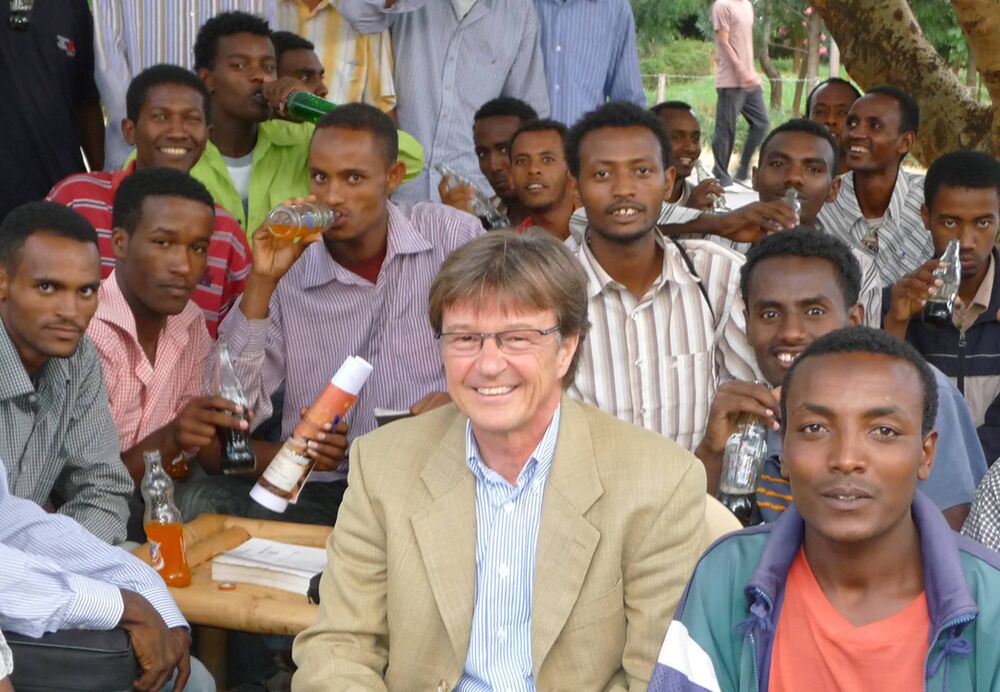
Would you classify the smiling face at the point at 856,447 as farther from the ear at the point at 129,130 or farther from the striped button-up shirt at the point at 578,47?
the striped button-up shirt at the point at 578,47

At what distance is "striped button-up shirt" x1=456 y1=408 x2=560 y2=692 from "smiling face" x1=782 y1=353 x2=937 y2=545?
0.55 m

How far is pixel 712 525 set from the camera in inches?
106

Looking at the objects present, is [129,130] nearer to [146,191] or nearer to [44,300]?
[146,191]

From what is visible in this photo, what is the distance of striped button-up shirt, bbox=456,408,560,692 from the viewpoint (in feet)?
8.40

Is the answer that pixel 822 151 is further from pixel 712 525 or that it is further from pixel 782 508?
pixel 712 525

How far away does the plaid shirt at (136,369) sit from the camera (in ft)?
13.1

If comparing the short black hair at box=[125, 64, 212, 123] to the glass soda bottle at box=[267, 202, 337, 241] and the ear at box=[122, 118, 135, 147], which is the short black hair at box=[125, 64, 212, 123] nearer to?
the ear at box=[122, 118, 135, 147]

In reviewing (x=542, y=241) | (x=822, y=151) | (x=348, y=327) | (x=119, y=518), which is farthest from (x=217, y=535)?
(x=822, y=151)

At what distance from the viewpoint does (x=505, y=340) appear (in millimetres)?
2576

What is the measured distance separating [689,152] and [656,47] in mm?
13343

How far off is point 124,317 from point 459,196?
172cm

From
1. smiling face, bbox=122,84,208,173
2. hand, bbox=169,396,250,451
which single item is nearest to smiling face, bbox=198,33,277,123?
smiling face, bbox=122,84,208,173

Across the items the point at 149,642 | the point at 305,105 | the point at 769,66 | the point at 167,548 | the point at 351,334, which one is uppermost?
the point at 769,66

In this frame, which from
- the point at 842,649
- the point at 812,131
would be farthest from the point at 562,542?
the point at 812,131
